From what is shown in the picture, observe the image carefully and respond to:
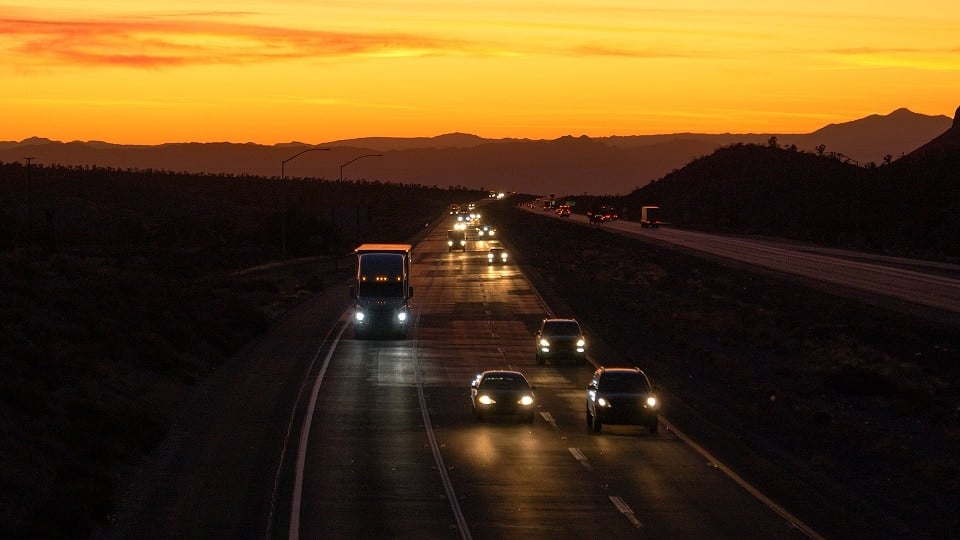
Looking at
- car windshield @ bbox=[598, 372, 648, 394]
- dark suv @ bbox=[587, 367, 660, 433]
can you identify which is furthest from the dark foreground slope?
car windshield @ bbox=[598, 372, 648, 394]

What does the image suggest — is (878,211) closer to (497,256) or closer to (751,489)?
(497,256)

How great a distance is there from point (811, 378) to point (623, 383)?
61.1 ft

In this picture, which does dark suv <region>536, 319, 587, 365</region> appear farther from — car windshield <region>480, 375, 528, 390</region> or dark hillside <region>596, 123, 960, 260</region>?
dark hillside <region>596, 123, 960, 260</region>

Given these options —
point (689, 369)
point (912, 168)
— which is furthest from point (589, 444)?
point (912, 168)

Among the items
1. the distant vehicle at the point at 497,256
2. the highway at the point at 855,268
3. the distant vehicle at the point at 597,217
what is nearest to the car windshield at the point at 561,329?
the highway at the point at 855,268

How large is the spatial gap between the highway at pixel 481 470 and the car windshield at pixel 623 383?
1.23m

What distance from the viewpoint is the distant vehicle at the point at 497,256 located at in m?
109

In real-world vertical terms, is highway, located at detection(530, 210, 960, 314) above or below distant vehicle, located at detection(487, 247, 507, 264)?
above

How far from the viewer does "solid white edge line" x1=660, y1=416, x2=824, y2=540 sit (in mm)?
21917

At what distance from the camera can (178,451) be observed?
3006cm

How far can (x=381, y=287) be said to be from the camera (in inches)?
2172

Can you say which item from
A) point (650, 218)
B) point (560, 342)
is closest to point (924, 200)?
point (650, 218)

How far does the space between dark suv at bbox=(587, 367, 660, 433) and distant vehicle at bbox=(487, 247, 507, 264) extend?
7518 centimetres

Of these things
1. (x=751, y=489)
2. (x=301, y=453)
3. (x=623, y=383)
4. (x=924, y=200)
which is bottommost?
(x=301, y=453)
